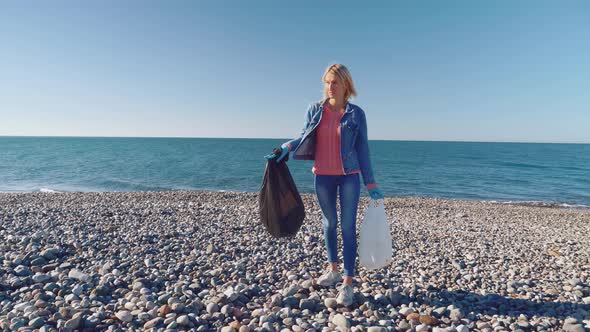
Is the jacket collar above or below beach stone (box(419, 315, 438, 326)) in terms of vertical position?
above

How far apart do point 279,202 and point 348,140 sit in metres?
1.27

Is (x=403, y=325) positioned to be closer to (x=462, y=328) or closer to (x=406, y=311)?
(x=406, y=311)

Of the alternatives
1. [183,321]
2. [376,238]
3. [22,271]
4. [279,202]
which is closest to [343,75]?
[279,202]

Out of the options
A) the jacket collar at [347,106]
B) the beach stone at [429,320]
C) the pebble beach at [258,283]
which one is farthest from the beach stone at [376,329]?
the jacket collar at [347,106]

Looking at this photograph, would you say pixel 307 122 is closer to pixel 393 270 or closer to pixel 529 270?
pixel 393 270

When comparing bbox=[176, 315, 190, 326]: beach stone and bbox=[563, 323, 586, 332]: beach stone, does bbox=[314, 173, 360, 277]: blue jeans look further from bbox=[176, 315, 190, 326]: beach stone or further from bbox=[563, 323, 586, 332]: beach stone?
bbox=[563, 323, 586, 332]: beach stone

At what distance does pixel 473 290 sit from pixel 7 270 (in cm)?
636

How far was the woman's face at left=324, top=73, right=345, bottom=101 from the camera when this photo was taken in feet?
12.1

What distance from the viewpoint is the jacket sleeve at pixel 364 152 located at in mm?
3723

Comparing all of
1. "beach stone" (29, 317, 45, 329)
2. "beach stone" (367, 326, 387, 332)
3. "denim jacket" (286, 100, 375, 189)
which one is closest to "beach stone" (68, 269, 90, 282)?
"beach stone" (29, 317, 45, 329)

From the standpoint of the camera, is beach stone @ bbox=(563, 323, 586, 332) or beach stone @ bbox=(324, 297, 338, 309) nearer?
beach stone @ bbox=(563, 323, 586, 332)

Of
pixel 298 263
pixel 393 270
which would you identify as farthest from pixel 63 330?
pixel 393 270

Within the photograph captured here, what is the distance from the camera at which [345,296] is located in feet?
12.4

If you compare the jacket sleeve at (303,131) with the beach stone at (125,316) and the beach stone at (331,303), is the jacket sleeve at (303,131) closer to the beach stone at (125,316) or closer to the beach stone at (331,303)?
the beach stone at (331,303)
